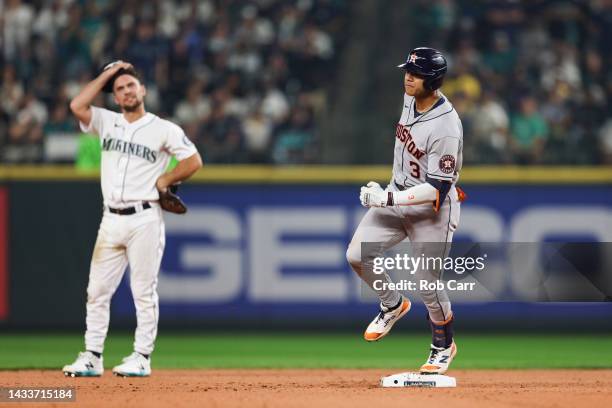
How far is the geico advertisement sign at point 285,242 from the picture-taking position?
1306cm

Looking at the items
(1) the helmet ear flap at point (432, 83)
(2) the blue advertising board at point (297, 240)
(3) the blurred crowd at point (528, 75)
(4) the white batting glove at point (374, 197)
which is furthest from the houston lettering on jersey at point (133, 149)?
(3) the blurred crowd at point (528, 75)

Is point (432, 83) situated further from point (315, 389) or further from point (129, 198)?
point (129, 198)

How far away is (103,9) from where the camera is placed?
15.5 meters

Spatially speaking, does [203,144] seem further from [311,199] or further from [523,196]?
[523,196]

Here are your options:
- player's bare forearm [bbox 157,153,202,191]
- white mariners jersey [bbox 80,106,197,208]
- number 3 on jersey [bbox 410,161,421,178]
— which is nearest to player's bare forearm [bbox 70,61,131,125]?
white mariners jersey [bbox 80,106,197,208]

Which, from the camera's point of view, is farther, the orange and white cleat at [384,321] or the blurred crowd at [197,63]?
the blurred crowd at [197,63]

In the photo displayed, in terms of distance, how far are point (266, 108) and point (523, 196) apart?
3534mm

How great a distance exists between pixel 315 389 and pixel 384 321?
0.75 m

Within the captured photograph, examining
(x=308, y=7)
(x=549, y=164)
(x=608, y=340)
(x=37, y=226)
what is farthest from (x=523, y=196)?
(x=37, y=226)

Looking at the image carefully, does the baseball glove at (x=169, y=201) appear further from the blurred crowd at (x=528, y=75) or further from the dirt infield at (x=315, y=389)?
the blurred crowd at (x=528, y=75)

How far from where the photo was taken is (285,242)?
1311cm

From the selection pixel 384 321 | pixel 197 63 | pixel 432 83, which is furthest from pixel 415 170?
pixel 197 63

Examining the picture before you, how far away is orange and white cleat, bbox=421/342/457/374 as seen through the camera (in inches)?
315

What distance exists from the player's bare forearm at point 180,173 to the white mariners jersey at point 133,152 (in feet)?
0.16
